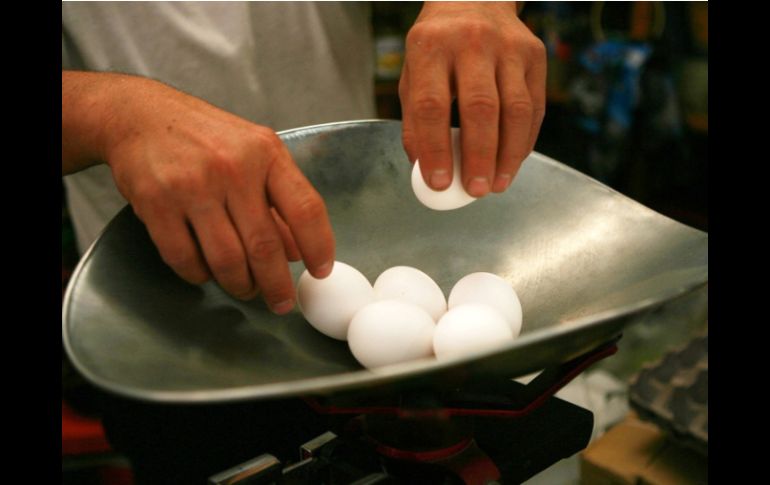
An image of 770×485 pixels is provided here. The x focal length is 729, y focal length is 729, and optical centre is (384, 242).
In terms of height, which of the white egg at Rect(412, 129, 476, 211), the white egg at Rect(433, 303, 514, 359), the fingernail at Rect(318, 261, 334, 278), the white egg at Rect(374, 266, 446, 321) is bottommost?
the white egg at Rect(374, 266, 446, 321)

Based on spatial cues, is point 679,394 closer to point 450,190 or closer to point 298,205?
point 450,190

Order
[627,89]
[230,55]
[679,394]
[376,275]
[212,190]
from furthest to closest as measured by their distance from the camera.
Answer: [627,89], [679,394], [230,55], [376,275], [212,190]

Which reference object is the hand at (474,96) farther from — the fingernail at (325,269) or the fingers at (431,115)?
the fingernail at (325,269)

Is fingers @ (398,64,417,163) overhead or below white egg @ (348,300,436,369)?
overhead

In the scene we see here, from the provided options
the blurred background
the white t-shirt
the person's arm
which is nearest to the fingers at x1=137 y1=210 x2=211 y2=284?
the person's arm

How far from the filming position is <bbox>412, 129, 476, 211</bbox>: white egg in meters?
0.78

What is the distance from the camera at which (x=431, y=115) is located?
0.74 m

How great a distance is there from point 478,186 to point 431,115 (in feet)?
0.29

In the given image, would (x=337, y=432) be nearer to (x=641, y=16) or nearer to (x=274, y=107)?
(x=274, y=107)

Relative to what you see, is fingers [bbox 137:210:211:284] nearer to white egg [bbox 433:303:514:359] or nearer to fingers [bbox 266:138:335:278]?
fingers [bbox 266:138:335:278]

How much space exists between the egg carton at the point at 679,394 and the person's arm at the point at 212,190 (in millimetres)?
859

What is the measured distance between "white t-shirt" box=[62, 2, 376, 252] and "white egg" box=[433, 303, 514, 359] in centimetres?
64

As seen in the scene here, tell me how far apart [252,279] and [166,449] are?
0.25m

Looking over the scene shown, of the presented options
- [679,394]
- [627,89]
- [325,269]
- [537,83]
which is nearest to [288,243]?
[325,269]
